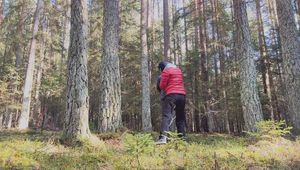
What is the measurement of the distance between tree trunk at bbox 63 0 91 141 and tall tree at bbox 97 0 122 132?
6.66ft

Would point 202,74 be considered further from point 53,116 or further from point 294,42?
point 53,116

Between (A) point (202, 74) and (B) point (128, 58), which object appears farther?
(B) point (128, 58)

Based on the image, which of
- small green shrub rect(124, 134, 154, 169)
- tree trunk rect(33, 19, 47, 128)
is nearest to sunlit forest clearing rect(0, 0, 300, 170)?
small green shrub rect(124, 134, 154, 169)

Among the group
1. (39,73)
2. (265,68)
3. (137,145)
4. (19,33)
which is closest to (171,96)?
(137,145)

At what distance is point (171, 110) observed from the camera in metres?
7.19

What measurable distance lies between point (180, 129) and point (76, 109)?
8.16 ft

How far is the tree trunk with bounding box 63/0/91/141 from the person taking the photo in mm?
6512

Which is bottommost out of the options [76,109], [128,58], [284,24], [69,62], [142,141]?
[142,141]

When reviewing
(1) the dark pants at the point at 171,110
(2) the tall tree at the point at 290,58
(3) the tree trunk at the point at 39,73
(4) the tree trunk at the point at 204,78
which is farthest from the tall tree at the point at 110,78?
(3) the tree trunk at the point at 39,73

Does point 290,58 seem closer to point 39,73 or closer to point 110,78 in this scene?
point 110,78

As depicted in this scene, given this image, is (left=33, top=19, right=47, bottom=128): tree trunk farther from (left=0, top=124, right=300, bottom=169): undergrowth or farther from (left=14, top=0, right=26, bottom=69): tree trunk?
(left=0, top=124, right=300, bottom=169): undergrowth

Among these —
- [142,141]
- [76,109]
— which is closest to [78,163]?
[142,141]

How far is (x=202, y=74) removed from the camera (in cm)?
2161

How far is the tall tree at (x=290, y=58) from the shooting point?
9609 mm
